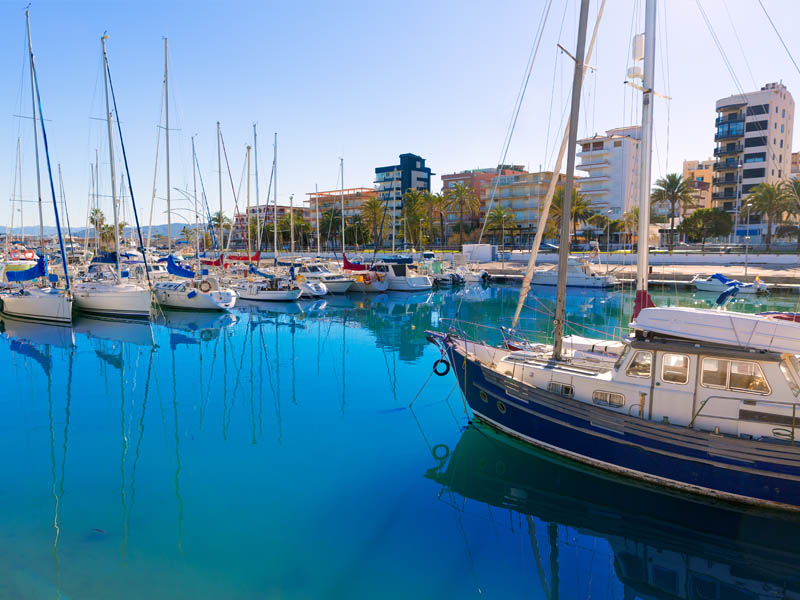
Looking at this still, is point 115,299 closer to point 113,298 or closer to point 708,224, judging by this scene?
point 113,298

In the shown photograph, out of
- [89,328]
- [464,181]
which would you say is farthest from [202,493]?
[464,181]

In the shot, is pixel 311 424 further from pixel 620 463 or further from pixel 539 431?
pixel 620 463

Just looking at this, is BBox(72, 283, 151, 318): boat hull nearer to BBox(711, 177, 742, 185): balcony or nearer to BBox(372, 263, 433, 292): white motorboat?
BBox(372, 263, 433, 292): white motorboat

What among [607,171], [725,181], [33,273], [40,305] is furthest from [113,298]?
[607,171]

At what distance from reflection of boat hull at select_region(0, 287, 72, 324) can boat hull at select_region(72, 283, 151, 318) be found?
1.61 meters

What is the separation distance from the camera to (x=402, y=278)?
47.3 m

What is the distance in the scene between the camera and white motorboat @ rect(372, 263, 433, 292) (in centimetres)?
4734

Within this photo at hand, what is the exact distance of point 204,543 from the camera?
28.2 feet

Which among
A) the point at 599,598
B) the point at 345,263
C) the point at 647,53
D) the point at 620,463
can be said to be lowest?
the point at 599,598

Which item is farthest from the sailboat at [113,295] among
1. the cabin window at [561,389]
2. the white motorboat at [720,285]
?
the white motorboat at [720,285]

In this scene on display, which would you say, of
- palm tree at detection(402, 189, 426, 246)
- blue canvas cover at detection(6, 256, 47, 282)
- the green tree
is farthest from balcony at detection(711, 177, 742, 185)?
blue canvas cover at detection(6, 256, 47, 282)

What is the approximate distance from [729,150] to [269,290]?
7152 centimetres

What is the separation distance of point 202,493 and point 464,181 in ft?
334

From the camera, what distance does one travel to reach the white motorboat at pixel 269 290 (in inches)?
1511
